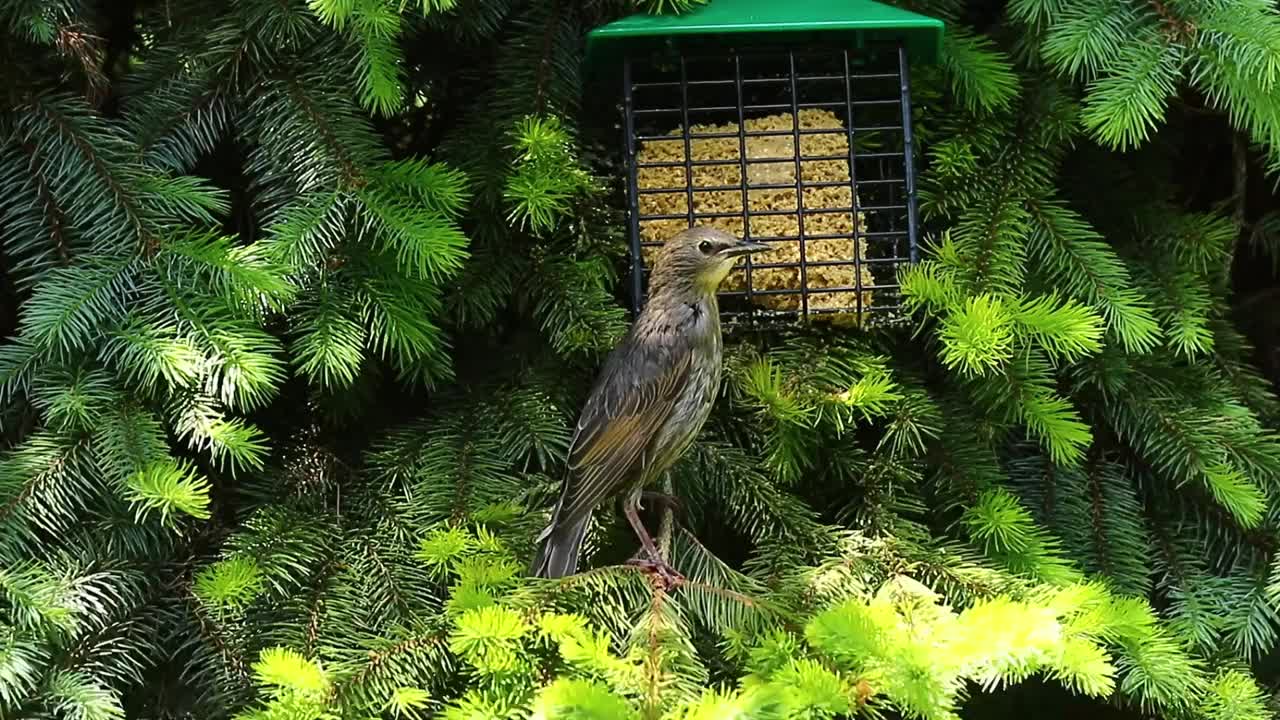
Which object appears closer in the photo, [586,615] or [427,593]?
[586,615]

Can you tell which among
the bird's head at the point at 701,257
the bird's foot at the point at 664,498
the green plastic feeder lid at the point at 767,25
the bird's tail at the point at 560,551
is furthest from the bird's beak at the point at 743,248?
the bird's tail at the point at 560,551

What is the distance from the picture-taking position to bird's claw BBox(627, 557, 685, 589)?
3049 millimetres

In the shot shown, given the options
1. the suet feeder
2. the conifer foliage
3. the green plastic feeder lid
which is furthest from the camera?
the suet feeder

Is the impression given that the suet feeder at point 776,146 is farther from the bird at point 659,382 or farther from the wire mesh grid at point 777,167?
the bird at point 659,382

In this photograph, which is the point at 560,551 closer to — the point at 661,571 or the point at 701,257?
the point at 661,571

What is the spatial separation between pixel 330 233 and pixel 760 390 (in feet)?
3.54

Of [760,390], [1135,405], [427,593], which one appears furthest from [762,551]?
[1135,405]

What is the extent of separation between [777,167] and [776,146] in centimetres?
6

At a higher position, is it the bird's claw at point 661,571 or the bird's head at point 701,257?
the bird's head at point 701,257

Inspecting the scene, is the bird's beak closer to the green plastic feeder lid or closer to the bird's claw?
the green plastic feeder lid

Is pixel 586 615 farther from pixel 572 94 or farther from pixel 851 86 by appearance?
pixel 851 86

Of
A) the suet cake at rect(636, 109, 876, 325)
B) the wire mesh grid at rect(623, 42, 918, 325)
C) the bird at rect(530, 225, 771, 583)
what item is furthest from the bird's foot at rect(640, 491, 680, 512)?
the suet cake at rect(636, 109, 876, 325)

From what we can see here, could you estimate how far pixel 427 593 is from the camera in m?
3.26

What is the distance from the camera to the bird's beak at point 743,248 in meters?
3.48
